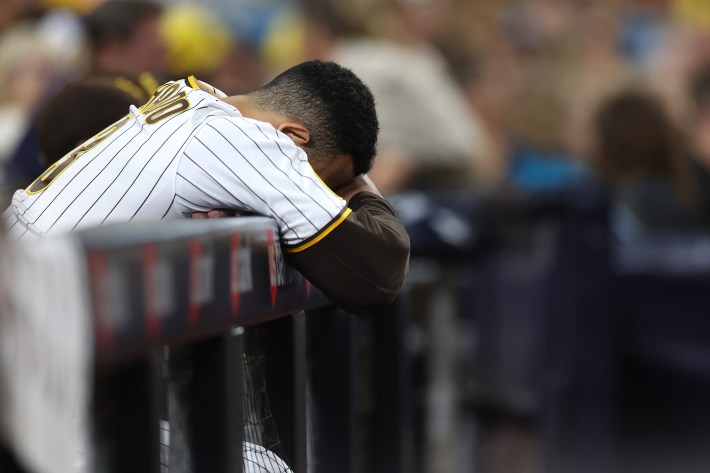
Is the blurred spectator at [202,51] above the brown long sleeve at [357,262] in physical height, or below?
above

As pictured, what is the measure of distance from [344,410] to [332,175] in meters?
0.51

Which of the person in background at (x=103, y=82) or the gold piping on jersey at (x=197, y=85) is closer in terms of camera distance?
the gold piping on jersey at (x=197, y=85)

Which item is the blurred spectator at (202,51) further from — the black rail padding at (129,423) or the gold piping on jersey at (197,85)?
the black rail padding at (129,423)

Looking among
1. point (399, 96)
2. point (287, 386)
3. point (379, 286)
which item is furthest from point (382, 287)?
point (399, 96)

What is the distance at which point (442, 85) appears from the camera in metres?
6.87

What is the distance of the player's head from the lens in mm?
4797

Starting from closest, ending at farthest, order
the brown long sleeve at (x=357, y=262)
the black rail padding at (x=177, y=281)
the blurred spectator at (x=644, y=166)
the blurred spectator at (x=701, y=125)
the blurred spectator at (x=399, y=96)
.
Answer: the black rail padding at (x=177, y=281) < the brown long sleeve at (x=357, y=262) < the blurred spectator at (x=399, y=96) < the blurred spectator at (x=644, y=166) < the blurred spectator at (x=701, y=125)

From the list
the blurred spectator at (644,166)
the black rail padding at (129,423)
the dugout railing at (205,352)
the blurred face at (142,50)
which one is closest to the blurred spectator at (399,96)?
the blurred spectator at (644,166)

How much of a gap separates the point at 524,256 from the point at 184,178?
3676 millimetres

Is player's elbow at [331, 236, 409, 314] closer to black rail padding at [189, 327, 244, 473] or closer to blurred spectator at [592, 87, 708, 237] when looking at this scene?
black rail padding at [189, 327, 244, 473]

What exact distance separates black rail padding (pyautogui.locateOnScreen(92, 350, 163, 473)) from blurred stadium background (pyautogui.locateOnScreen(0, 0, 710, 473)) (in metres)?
3.41

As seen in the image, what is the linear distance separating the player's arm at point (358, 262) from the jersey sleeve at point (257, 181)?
0.09 feet

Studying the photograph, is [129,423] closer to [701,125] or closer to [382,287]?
[382,287]

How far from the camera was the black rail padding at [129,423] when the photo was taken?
1548 mm
